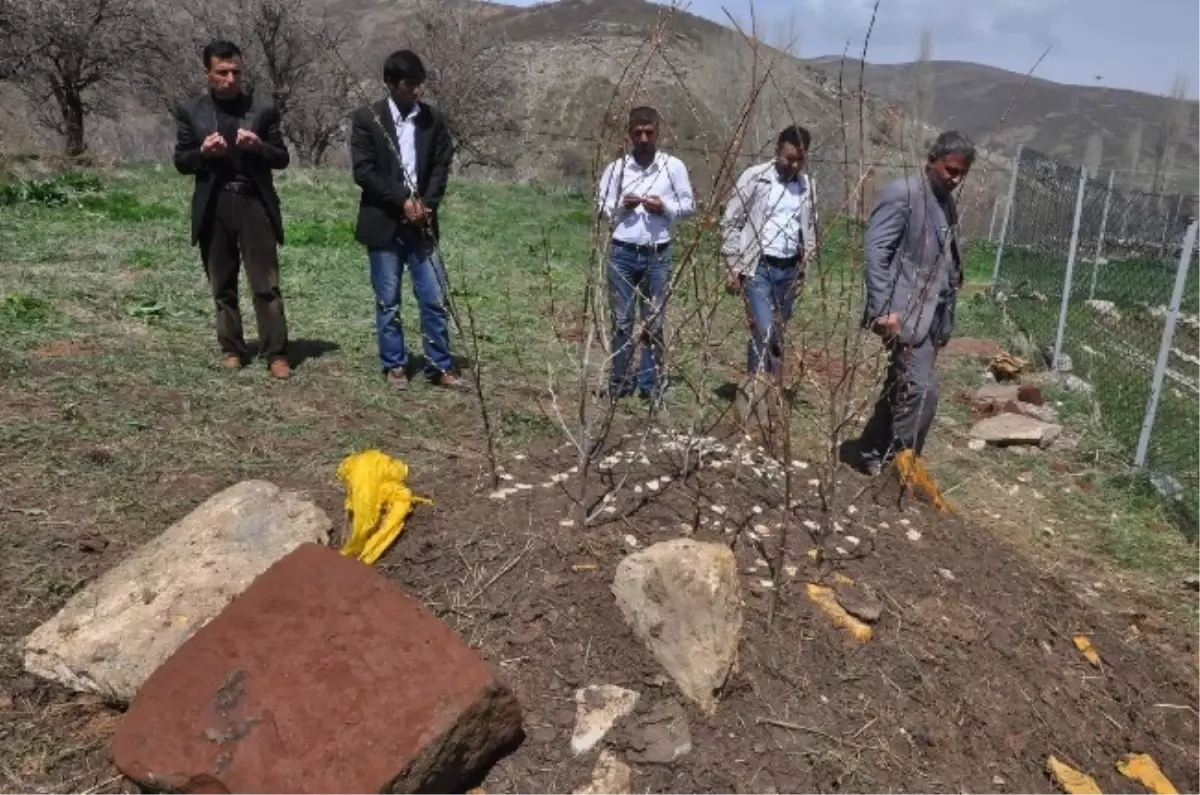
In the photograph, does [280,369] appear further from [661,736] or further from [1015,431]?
[1015,431]

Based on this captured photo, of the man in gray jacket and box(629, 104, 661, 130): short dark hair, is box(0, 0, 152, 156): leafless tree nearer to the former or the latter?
box(629, 104, 661, 130): short dark hair

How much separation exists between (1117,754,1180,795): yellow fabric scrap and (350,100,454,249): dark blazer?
11.5 ft

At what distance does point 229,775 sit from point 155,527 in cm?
153

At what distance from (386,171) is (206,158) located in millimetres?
817

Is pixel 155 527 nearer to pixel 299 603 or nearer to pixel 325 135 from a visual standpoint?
pixel 299 603

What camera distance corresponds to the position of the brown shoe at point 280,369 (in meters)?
4.95

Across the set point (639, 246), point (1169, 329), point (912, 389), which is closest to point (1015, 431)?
point (1169, 329)

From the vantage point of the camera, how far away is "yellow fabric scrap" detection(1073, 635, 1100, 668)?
3191 millimetres

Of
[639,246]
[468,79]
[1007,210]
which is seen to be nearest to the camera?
[639,246]

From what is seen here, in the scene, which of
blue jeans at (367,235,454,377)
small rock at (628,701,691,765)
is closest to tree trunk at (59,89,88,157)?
blue jeans at (367,235,454,377)

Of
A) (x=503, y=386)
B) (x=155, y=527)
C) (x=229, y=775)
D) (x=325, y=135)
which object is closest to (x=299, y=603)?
(x=229, y=775)

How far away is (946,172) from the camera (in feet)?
12.6

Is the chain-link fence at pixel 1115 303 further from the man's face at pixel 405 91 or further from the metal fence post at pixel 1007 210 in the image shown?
the man's face at pixel 405 91

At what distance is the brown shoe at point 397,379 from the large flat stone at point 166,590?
1.82m
